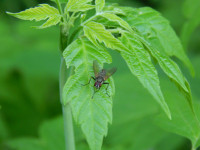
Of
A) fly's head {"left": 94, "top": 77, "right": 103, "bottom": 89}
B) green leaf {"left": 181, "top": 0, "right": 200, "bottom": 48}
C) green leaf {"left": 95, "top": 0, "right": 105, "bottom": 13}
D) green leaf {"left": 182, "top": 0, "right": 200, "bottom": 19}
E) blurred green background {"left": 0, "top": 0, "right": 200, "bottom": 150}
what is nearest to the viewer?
fly's head {"left": 94, "top": 77, "right": 103, "bottom": 89}

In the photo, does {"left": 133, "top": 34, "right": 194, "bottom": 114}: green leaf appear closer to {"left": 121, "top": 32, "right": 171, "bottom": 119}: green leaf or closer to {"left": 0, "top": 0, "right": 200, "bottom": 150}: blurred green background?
{"left": 121, "top": 32, "right": 171, "bottom": 119}: green leaf

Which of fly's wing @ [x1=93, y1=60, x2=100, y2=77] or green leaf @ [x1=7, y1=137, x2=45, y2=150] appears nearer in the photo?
fly's wing @ [x1=93, y1=60, x2=100, y2=77]

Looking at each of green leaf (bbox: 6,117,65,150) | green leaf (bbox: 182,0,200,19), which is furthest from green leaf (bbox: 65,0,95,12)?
green leaf (bbox: 6,117,65,150)

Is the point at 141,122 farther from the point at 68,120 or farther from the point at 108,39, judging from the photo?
the point at 108,39

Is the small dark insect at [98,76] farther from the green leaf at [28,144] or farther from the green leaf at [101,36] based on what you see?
the green leaf at [28,144]

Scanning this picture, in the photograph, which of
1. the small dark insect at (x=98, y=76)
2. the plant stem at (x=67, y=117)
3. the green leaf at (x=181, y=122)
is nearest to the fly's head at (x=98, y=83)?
the small dark insect at (x=98, y=76)

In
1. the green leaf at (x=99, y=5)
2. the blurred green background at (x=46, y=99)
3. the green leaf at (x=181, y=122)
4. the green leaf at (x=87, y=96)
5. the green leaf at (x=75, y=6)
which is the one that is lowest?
the blurred green background at (x=46, y=99)
